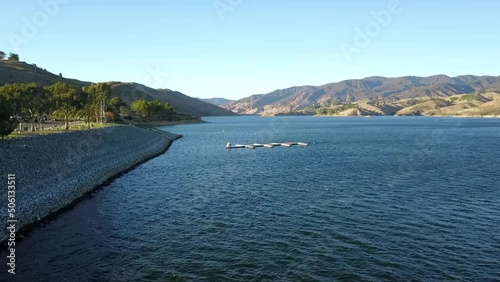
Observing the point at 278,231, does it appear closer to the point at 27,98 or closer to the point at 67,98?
the point at 27,98

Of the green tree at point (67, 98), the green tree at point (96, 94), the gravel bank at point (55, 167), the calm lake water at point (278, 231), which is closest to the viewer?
the calm lake water at point (278, 231)

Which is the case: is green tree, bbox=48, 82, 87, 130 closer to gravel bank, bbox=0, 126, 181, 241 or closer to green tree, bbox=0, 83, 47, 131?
green tree, bbox=0, 83, 47, 131

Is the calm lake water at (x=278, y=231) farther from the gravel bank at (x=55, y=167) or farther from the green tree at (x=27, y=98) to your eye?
the green tree at (x=27, y=98)

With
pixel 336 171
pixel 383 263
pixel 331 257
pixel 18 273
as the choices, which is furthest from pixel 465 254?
pixel 336 171

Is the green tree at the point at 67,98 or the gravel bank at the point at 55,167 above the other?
the green tree at the point at 67,98

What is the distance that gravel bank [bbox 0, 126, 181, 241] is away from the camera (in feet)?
125

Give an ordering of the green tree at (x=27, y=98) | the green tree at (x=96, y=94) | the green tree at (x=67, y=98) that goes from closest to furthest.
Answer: the green tree at (x=27, y=98) < the green tree at (x=67, y=98) < the green tree at (x=96, y=94)

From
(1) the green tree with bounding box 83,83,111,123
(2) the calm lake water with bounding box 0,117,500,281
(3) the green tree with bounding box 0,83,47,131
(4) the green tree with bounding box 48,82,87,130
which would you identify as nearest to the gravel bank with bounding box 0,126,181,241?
(2) the calm lake water with bounding box 0,117,500,281

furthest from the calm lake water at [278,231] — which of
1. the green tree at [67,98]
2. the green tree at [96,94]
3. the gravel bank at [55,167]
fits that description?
the green tree at [96,94]

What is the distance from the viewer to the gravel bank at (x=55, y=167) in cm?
3800

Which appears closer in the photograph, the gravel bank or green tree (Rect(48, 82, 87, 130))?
the gravel bank

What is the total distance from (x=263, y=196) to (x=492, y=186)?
3232cm

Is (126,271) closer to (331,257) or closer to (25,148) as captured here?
(331,257)

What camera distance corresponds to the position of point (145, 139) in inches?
4508
